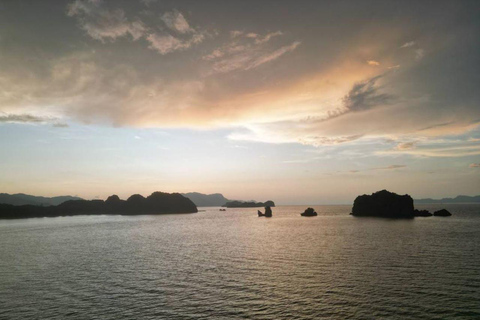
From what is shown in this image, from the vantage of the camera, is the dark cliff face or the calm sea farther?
the dark cliff face

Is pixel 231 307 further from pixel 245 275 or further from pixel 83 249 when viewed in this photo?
pixel 83 249

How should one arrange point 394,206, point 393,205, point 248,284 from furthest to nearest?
point 393,205 → point 394,206 → point 248,284

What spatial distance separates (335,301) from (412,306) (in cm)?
785

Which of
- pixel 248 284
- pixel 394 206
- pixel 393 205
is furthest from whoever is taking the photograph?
pixel 393 205

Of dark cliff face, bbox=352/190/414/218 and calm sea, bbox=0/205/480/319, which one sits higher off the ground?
dark cliff face, bbox=352/190/414/218

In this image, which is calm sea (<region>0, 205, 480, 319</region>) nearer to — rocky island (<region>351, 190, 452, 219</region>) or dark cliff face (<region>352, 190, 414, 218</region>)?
dark cliff face (<region>352, 190, 414, 218</region>)

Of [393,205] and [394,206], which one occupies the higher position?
[393,205]

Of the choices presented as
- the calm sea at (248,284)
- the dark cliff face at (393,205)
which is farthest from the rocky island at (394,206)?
the calm sea at (248,284)

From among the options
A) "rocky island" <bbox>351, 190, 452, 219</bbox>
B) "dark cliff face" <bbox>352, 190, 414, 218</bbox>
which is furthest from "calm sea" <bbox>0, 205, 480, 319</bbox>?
"rocky island" <bbox>351, 190, 452, 219</bbox>

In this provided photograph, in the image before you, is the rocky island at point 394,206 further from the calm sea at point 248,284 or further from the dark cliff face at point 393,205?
the calm sea at point 248,284

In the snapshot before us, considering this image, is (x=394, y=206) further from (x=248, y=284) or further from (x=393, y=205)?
(x=248, y=284)

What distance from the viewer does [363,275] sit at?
4169cm

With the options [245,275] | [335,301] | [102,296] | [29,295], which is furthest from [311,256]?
[29,295]

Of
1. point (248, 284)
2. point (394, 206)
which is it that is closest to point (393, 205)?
point (394, 206)
